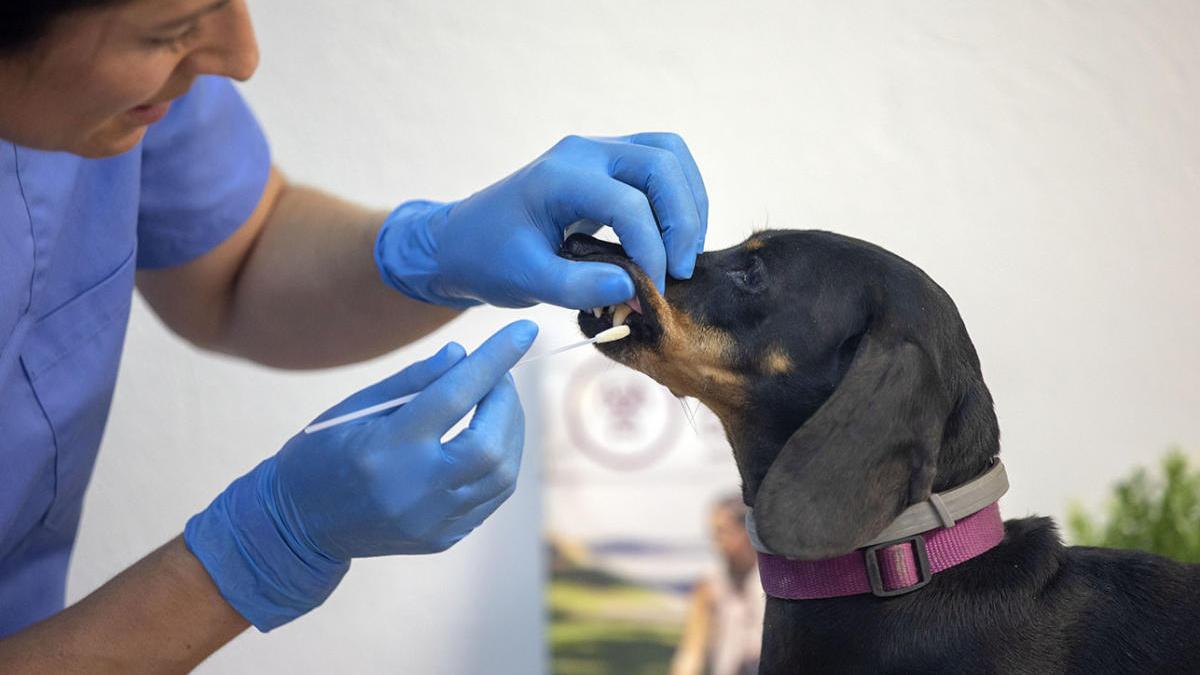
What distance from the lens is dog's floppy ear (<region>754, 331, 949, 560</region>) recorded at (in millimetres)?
960

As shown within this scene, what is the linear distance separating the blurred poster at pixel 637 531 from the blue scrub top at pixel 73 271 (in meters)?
0.79

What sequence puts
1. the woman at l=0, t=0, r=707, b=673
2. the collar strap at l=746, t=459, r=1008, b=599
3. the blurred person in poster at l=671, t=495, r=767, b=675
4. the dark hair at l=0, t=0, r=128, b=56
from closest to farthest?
the dark hair at l=0, t=0, r=128, b=56, the woman at l=0, t=0, r=707, b=673, the collar strap at l=746, t=459, r=1008, b=599, the blurred person in poster at l=671, t=495, r=767, b=675

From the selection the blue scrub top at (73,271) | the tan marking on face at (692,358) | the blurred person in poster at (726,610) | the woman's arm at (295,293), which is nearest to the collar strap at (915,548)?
the tan marking on face at (692,358)

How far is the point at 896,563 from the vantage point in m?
1.04

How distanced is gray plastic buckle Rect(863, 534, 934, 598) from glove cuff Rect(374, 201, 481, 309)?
63cm

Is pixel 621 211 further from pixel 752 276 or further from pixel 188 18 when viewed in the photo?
pixel 188 18

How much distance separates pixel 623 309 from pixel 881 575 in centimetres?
39

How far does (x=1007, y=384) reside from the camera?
2172 mm

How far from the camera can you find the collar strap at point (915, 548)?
103 cm

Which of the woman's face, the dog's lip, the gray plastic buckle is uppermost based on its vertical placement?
the woman's face

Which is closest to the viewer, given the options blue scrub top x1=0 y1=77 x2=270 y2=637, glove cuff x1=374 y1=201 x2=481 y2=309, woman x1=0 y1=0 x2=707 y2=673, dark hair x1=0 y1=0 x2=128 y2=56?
dark hair x1=0 y1=0 x2=128 y2=56

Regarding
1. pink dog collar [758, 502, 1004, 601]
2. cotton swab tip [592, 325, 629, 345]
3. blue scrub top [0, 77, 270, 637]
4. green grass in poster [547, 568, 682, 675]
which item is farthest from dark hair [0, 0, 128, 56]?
green grass in poster [547, 568, 682, 675]

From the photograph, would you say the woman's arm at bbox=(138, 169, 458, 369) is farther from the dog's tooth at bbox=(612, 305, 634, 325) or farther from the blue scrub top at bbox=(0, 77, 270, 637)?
the dog's tooth at bbox=(612, 305, 634, 325)

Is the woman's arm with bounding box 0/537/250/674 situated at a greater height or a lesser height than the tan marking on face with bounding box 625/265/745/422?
lesser
